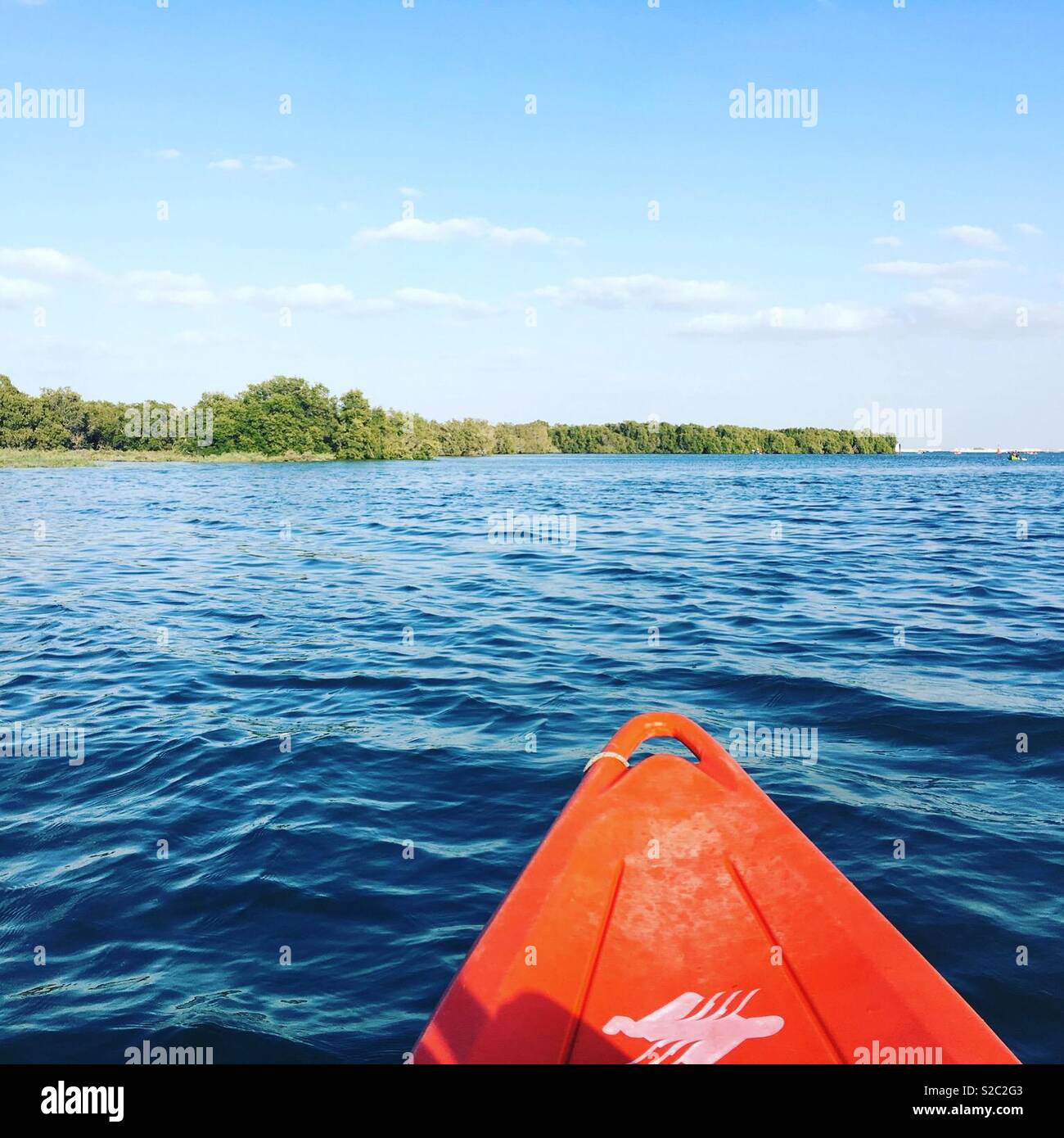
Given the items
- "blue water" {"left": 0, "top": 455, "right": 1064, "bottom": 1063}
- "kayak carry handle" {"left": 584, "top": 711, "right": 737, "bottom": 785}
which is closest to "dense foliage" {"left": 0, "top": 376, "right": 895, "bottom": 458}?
"blue water" {"left": 0, "top": 455, "right": 1064, "bottom": 1063}

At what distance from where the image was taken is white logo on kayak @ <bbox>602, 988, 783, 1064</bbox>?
326 centimetres

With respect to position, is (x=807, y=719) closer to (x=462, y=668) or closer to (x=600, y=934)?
(x=462, y=668)

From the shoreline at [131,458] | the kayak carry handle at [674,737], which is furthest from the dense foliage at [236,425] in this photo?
the kayak carry handle at [674,737]

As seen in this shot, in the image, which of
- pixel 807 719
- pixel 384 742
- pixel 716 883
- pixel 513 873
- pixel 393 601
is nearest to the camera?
pixel 716 883

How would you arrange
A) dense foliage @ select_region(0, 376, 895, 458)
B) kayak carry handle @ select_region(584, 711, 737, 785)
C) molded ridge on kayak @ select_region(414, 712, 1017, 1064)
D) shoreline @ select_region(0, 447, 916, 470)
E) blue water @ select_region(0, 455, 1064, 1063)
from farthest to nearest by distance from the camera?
dense foliage @ select_region(0, 376, 895, 458)
shoreline @ select_region(0, 447, 916, 470)
kayak carry handle @ select_region(584, 711, 737, 785)
blue water @ select_region(0, 455, 1064, 1063)
molded ridge on kayak @ select_region(414, 712, 1017, 1064)

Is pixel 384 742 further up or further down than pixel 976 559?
further down

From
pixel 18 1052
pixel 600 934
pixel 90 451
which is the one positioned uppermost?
pixel 90 451

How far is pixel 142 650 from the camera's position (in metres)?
11.5

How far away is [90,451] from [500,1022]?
109 metres

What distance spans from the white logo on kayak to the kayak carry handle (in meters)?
1.81

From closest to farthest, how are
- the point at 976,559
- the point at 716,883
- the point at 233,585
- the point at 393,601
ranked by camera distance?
the point at 716,883 < the point at 393,601 < the point at 233,585 < the point at 976,559

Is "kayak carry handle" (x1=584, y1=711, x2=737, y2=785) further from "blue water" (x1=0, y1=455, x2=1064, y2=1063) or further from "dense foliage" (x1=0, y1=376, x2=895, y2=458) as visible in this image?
"dense foliage" (x1=0, y1=376, x2=895, y2=458)

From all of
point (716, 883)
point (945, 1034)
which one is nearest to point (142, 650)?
point (716, 883)

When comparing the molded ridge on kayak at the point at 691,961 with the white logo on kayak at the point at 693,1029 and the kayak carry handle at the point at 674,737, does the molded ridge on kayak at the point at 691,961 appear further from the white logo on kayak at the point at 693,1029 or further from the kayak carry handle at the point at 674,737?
the kayak carry handle at the point at 674,737
